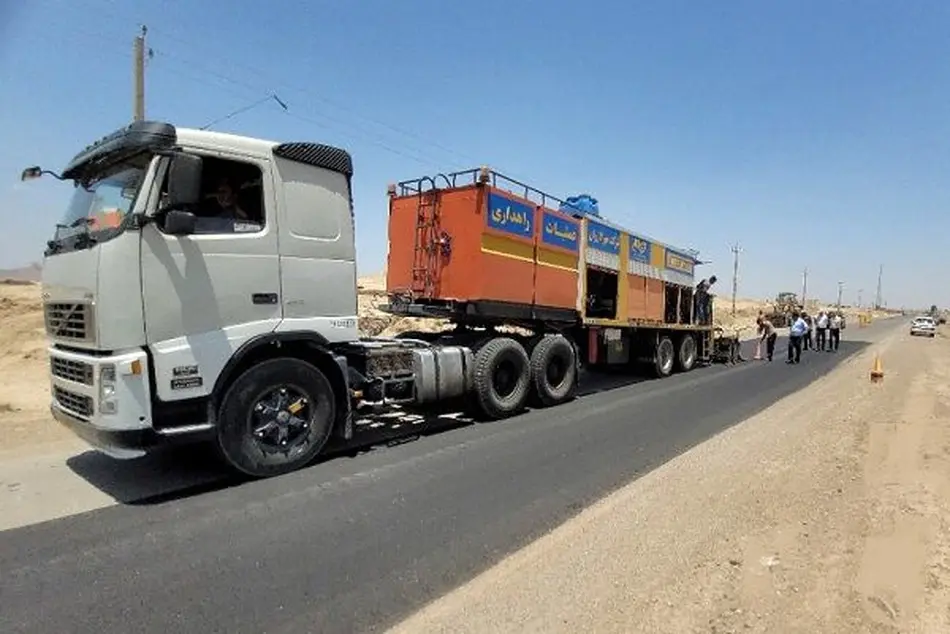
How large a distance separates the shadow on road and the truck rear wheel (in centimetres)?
981

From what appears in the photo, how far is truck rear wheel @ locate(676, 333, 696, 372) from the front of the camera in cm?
1681

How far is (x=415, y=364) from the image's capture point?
784 centimetres

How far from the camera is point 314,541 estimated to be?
441cm

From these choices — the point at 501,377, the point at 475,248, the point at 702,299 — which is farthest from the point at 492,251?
the point at 702,299

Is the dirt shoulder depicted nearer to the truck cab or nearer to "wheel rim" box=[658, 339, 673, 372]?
the truck cab

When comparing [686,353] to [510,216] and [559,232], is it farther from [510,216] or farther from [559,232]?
[510,216]

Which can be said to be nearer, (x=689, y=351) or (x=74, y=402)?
(x=74, y=402)

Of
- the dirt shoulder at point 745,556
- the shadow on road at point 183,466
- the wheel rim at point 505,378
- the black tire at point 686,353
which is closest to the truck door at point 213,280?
the shadow on road at point 183,466

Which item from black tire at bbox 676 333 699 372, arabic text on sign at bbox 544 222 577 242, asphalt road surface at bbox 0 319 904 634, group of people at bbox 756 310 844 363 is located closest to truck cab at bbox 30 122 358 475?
asphalt road surface at bbox 0 319 904 634

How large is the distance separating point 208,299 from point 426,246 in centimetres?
440

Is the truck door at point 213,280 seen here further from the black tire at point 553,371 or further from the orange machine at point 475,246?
the black tire at point 553,371

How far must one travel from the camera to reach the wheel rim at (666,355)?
15491 millimetres

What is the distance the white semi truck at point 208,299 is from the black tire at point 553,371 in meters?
→ 3.36

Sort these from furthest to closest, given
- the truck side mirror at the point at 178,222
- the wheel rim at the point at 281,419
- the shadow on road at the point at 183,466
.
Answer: the wheel rim at the point at 281,419
the shadow on road at the point at 183,466
the truck side mirror at the point at 178,222
